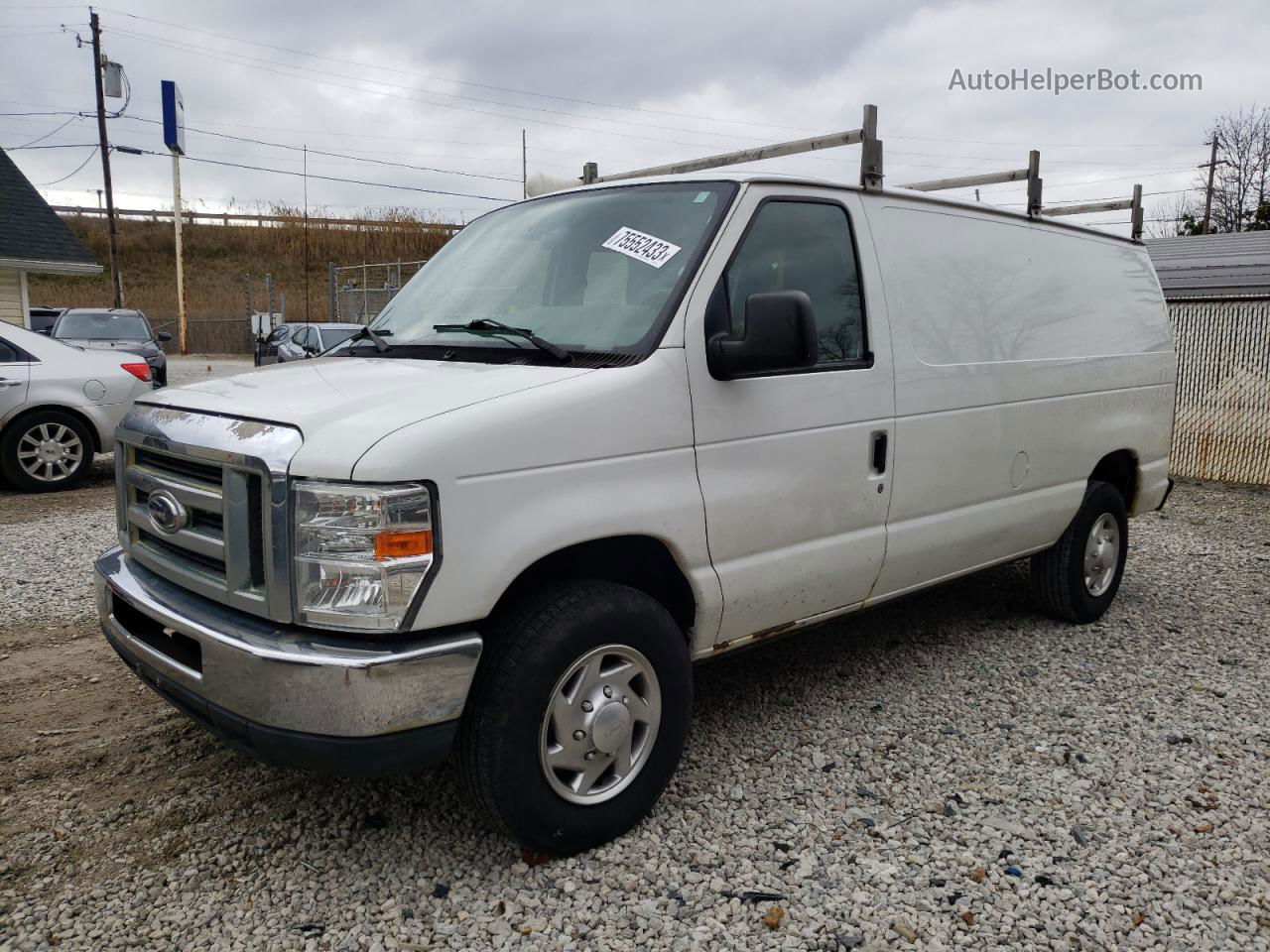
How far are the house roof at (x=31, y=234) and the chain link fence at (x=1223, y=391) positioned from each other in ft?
59.9

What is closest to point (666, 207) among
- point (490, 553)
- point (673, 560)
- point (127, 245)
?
point (673, 560)

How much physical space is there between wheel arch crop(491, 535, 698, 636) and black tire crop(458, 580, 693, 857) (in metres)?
0.09

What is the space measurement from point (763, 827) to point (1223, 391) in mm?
9328

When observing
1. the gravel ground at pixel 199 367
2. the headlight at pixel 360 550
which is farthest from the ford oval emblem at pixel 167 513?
the gravel ground at pixel 199 367

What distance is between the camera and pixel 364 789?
130 inches

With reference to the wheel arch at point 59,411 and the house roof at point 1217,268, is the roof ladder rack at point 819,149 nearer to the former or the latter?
the wheel arch at point 59,411

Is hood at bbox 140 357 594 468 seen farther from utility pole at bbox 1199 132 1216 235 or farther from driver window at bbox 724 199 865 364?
utility pole at bbox 1199 132 1216 235

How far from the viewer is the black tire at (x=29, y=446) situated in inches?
336

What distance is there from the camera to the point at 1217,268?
49.4ft

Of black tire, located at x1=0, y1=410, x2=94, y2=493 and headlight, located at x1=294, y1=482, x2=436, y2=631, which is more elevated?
headlight, located at x1=294, y1=482, x2=436, y2=631

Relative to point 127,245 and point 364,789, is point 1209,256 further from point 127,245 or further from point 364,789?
point 127,245

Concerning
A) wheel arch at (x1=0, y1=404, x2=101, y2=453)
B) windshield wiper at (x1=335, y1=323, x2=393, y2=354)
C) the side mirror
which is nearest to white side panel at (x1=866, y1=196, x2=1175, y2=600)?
the side mirror

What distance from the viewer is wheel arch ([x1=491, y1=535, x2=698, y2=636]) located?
111 inches

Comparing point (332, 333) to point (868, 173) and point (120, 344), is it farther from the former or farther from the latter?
point (868, 173)
